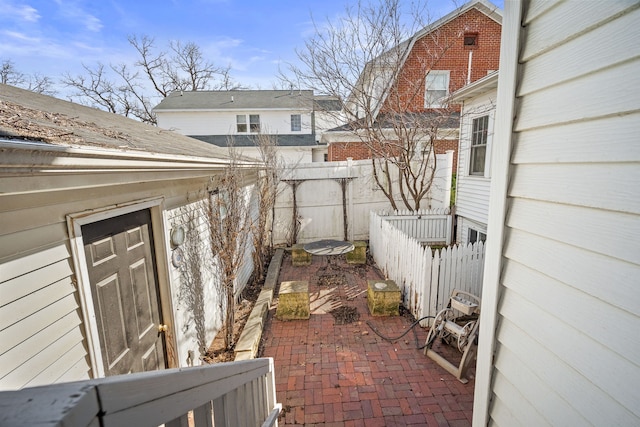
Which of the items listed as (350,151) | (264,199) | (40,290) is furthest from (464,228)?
(40,290)

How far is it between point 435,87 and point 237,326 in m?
11.6

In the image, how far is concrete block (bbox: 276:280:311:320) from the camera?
5.14 metres

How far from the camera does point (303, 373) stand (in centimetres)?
387

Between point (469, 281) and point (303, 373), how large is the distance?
10.6ft

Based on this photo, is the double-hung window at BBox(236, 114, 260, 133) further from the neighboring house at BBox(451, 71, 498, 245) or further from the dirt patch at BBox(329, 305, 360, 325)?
the dirt patch at BBox(329, 305, 360, 325)

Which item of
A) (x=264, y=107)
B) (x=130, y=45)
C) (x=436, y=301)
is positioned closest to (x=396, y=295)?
(x=436, y=301)

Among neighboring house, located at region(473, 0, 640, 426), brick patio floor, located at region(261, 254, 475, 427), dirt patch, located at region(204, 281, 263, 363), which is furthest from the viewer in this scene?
dirt patch, located at region(204, 281, 263, 363)

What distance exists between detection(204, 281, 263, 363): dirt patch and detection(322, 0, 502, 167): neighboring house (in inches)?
251

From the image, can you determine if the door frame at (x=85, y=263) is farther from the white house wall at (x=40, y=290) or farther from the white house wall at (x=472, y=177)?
the white house wall at (x=472, y=177)

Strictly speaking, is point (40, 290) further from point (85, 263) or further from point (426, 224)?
point (426, 224)

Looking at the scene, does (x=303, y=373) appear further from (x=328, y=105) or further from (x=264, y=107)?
(x=264, y=107)

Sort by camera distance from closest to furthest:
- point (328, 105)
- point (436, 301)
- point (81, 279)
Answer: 1. point (81, 279)
2. point (436, 301)
3. point (328, 105)

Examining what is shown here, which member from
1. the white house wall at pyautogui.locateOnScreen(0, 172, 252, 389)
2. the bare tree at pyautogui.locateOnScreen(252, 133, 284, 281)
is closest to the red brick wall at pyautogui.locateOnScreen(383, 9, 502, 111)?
the bare tree at pyautogui.locateOnScreen(252, 133, 284, 281)

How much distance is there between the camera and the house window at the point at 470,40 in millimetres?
11484
